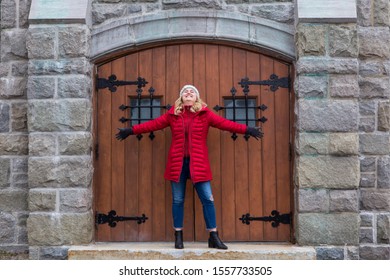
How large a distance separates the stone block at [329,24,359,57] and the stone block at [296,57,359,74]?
0.06 metres

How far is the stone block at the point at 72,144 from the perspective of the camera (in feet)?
15.5

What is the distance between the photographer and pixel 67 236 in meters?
4.70

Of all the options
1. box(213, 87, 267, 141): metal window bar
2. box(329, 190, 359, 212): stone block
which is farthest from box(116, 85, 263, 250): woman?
box(329, 190, 359, 212): stone block

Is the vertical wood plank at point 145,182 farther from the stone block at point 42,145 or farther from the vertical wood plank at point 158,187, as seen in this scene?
the stone block at point 42,145

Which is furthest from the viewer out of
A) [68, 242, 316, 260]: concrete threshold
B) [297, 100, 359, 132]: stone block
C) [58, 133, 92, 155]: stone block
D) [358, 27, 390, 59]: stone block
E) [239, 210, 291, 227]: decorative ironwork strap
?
[239, 210, 291, 227]: decorative ironwork strap

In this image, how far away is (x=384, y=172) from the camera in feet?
15.7

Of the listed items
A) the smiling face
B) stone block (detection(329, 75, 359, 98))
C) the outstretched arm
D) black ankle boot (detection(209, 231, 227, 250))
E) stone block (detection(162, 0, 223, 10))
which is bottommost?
black ankle boot (detection(209, 231, 227, 250))

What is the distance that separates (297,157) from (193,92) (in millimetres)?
1113

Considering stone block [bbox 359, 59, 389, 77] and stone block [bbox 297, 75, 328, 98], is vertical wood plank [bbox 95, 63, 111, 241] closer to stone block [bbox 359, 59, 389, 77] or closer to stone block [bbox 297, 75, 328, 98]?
stone block [bbox 297, 75, 328, 98]

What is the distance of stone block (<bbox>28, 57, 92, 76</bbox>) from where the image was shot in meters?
4.77

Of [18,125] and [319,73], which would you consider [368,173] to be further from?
[18,125]

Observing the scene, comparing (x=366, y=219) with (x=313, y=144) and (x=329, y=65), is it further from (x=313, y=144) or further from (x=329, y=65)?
(x=329, y=65)

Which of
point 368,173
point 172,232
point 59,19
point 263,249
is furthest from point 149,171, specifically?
point 368,173

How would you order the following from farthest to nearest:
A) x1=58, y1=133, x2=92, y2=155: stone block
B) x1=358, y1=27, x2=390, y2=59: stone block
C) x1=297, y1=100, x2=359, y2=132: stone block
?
x1=358, y1=27, x2=390, y2=59: stone block
x1=58, y1=133, x2=92, y2=155: stone block
x1=297, y1=100, x2=359, y2=132: stone block
